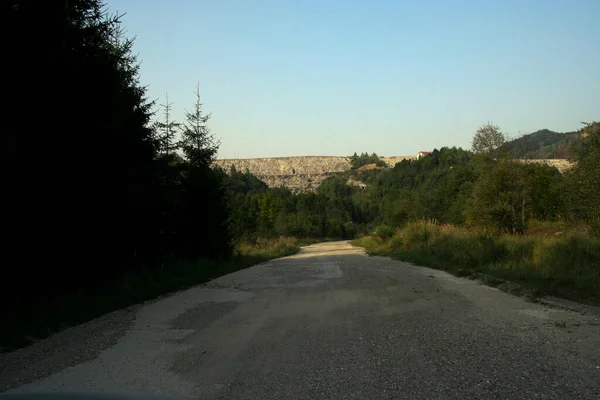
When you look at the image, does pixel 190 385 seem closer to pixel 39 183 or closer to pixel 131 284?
pixel 39 183

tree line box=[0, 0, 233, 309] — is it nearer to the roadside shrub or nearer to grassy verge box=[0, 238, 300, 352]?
grassy verge box=[0, 238, 300, 352]

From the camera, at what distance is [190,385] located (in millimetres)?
4777

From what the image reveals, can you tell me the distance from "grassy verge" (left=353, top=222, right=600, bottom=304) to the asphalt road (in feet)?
5.43

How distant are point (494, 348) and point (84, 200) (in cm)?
915

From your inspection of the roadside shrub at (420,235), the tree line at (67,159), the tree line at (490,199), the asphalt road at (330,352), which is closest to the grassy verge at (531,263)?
the asphalt road at (330,352)

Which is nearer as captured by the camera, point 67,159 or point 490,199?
point 67,159

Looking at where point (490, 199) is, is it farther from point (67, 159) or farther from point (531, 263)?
point (67, 159)

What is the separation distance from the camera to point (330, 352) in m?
5.91

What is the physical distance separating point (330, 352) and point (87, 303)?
6.30m

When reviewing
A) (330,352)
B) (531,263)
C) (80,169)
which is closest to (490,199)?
(531,263)

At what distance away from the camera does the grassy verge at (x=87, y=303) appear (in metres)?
7.30

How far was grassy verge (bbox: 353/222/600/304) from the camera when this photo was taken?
10.5 meters

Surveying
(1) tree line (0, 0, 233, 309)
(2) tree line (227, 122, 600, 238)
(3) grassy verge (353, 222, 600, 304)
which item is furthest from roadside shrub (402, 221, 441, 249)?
(1) tree line (0, 0, 233, 309)

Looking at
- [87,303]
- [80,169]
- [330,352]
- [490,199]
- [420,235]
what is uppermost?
[80,169]
